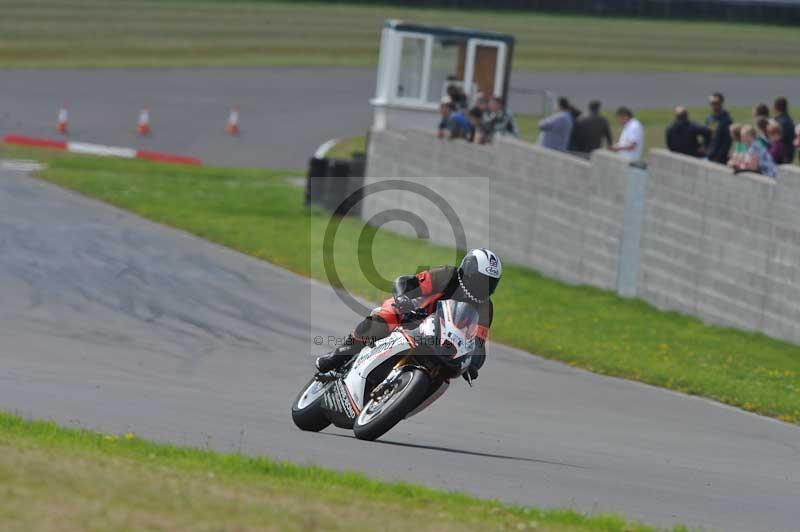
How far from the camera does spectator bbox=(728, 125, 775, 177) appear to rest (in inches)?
691

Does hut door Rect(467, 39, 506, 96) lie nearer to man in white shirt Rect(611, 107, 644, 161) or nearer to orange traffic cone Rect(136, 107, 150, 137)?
man in white shirt Rect(611, 107, 644, 161)

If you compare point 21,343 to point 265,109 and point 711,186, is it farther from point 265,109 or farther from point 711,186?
point 265,109

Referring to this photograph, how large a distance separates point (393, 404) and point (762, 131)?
10.3 m

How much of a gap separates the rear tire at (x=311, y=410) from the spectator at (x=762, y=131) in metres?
9.24

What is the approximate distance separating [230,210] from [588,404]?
13349mm

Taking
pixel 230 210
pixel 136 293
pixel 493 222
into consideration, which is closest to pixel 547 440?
pixel 136 293

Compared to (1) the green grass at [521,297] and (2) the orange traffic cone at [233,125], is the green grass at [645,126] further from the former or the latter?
(1) the green grass at [521,297]

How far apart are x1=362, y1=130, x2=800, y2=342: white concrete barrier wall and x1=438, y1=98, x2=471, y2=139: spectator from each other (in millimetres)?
233

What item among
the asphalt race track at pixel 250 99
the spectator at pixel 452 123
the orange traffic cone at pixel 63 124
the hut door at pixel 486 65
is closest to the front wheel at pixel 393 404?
the spectator at pixel 452 123

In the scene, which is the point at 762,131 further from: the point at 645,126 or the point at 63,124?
the point at 63,124

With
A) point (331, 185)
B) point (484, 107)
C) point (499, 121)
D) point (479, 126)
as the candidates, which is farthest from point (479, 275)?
point (331, 185)

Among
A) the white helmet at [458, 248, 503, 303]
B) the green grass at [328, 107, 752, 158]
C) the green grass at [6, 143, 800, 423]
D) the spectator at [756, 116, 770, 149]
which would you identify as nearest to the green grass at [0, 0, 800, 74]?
the green grass at [328, 107, 752, 158]

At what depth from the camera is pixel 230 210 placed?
25.7 metres

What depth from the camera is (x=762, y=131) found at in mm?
18188
